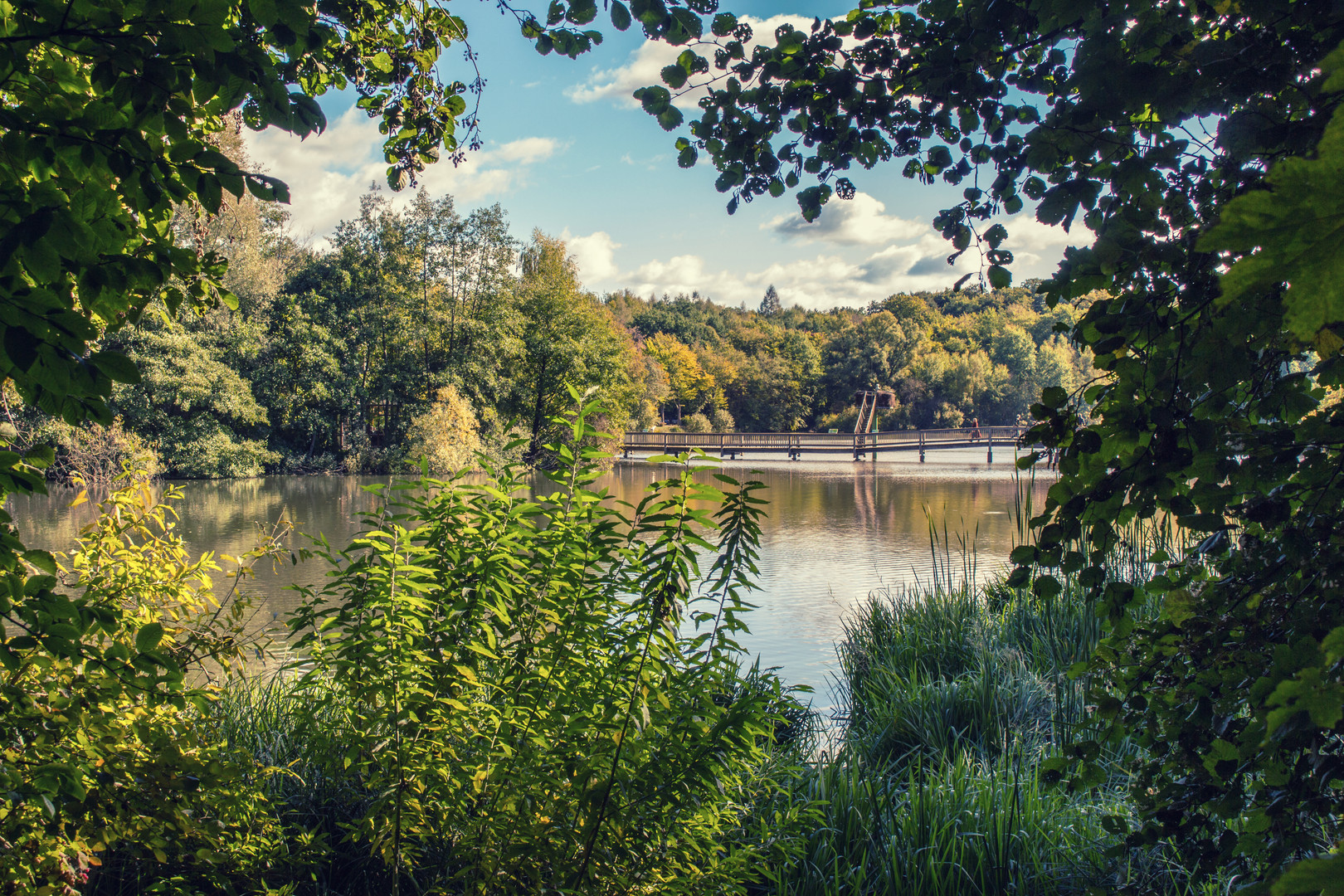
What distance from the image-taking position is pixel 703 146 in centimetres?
284

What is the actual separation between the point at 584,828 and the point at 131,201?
1581 millimetres

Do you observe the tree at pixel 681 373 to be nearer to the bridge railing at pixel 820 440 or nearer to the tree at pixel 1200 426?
the bridge railing at pixel 820 440

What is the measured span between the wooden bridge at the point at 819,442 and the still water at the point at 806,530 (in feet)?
29.4

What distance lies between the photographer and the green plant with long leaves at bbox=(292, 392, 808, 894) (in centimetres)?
192

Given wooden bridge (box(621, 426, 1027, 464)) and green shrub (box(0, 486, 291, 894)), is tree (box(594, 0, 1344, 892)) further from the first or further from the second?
wooden bridge (box(621, 426, 1027, 464))

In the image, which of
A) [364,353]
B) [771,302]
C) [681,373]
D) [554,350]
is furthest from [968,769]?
[771,302]

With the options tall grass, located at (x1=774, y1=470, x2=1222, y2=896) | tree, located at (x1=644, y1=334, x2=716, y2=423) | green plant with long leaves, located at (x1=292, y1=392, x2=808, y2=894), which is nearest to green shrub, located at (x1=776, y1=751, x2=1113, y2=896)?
tall grass, located at (x1=774, y1=470, x2=1222, y2=896)

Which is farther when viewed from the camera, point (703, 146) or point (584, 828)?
point (703, 146)

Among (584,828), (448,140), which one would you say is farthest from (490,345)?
(584,828)

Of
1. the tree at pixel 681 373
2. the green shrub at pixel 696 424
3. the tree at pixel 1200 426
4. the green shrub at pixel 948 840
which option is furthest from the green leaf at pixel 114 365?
the tree at pixel 681 373

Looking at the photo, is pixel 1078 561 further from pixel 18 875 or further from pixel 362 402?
pixel 362 402

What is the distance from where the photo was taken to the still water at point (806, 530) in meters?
8.62

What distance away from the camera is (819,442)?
139 ft

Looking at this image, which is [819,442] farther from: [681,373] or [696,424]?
[681,373]
